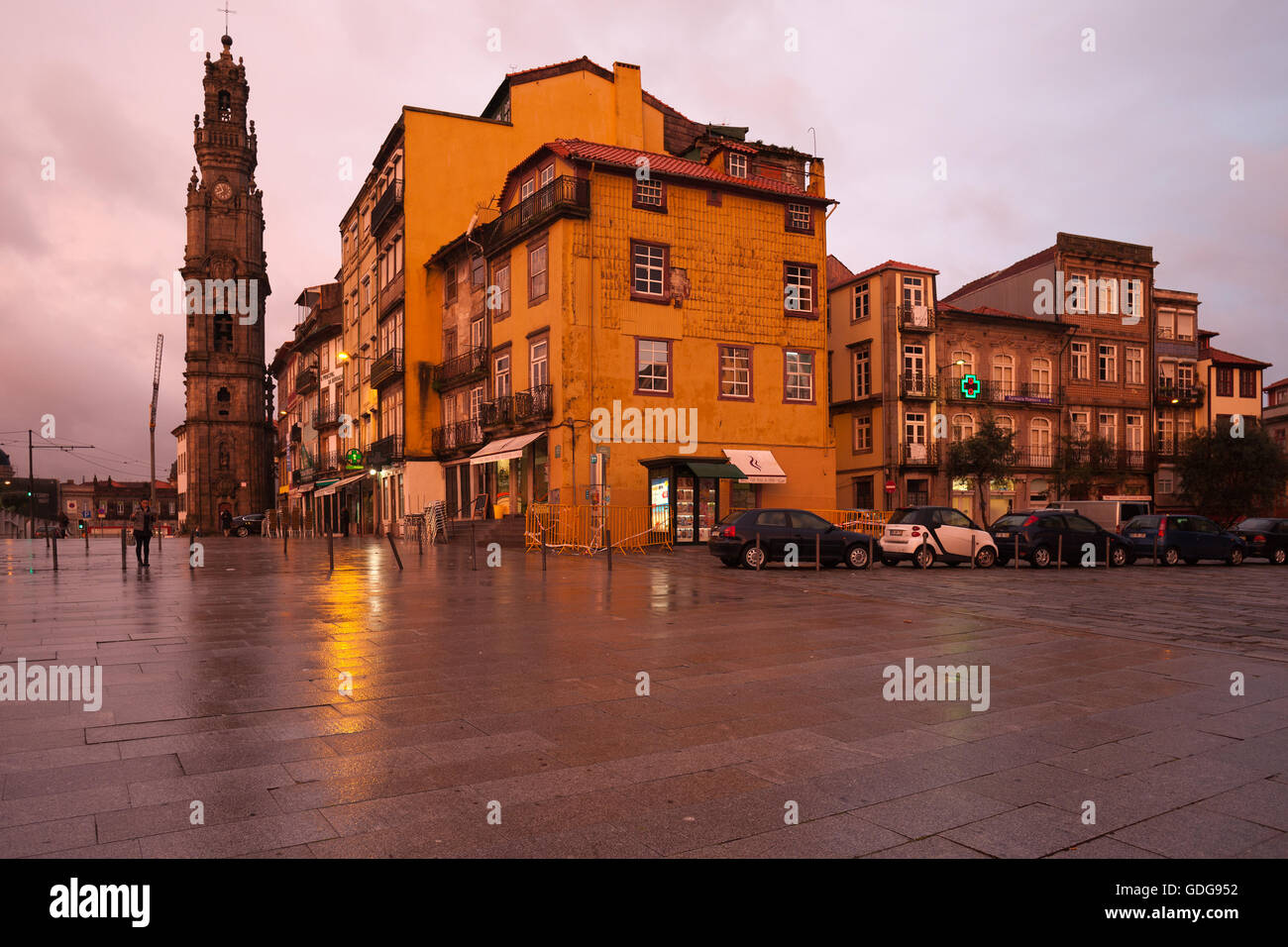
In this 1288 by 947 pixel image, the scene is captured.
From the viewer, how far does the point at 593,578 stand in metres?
18.6

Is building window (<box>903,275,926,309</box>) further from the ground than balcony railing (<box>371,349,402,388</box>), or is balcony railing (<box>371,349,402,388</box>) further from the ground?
building window (<box>903,275,926,309</box>)

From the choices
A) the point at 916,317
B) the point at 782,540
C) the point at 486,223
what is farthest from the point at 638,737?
the point at 916,317

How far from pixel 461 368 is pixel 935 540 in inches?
Answer: 964

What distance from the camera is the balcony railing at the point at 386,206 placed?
42.5 meters

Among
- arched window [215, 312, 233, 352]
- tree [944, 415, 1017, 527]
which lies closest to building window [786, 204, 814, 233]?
tree [944, 415, 1017, 527]

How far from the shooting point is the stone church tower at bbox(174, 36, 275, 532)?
89.9m

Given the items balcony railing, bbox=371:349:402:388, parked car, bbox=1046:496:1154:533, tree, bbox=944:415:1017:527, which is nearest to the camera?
parked car, bbox=1046:496:1154:533

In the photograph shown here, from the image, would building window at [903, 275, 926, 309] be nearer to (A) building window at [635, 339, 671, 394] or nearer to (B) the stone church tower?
(A) building window at [635, 339, 671, 394]

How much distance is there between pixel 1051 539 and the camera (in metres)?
24.2

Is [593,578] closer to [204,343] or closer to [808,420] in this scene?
[808,420]

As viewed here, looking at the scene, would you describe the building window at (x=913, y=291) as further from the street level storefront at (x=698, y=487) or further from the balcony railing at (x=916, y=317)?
the street level storefront at (x=698, y=487)

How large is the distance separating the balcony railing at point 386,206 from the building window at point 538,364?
514 inches

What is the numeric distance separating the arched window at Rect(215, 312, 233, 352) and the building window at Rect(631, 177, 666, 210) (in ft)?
238

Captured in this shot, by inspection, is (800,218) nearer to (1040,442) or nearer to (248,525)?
(1040,442)
